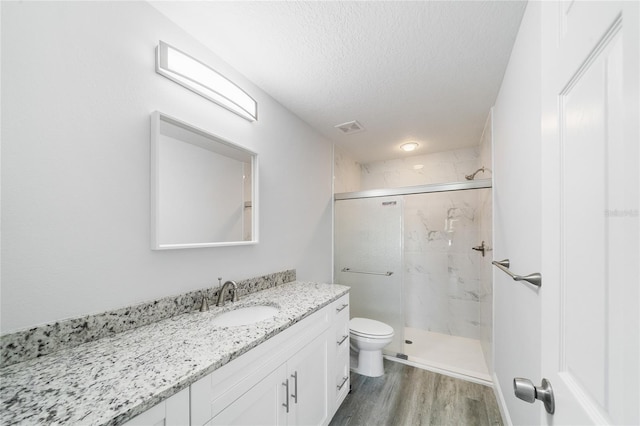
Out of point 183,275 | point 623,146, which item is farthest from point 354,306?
point 623,146

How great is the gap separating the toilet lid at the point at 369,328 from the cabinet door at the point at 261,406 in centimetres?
117

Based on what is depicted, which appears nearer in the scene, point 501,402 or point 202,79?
point 202,79

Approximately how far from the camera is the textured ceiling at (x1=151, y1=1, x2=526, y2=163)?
1.15 m

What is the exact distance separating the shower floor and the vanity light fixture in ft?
8.77

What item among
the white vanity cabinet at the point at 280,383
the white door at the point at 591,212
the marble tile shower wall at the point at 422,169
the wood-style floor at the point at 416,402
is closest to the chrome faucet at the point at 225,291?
the white vanity cabinet at the point at 280,383

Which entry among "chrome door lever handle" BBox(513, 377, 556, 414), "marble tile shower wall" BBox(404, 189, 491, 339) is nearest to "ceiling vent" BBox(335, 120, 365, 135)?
"marble tile shower wall" BBox(404, 189, 491, 339)

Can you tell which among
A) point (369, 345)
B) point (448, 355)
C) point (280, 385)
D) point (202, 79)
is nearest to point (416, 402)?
point (369, 345)

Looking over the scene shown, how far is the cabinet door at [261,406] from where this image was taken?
875 mm

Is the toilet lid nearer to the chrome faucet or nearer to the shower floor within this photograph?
the shower floor

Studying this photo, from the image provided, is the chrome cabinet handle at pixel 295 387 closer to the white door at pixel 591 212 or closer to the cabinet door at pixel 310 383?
the cabinet door at pixel 310 383

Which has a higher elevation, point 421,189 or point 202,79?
point 202,79

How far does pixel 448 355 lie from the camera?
2.46 meters

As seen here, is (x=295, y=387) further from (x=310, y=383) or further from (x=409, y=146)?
(x=409, y=146)

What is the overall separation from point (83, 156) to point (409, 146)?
9.19 ft
